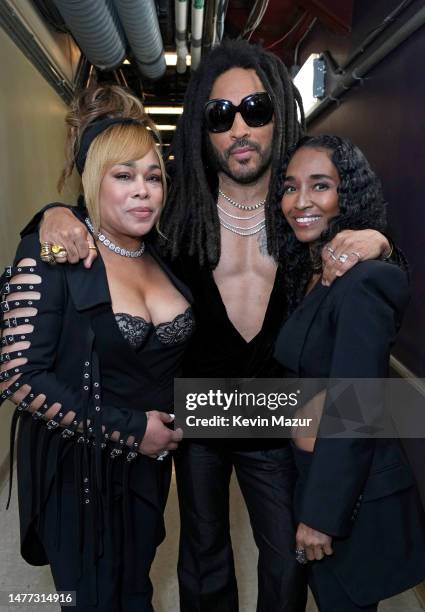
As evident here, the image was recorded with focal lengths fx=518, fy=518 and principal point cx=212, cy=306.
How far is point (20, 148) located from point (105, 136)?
8.44 ft

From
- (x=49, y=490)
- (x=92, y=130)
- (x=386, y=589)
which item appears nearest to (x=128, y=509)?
(x=49, y=490)

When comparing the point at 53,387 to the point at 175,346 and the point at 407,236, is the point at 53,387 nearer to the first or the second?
the point at 175,346

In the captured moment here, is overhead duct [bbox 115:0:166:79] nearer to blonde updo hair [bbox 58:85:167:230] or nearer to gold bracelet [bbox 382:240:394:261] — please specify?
blonde updo hair [bbox 58:85:167:230]

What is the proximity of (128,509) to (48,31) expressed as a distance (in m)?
4.44

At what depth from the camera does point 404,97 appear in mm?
2641

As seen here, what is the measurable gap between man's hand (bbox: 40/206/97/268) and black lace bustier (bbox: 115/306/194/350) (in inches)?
7.1

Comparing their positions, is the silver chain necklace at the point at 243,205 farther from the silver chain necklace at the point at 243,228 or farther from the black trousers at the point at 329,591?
the black trousers at the point at 329,591

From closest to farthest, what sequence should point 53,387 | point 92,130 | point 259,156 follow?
point 53,387 < point 92,130 < point 259,156

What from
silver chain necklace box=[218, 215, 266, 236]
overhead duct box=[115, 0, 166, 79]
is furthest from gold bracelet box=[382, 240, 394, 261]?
overhead duct box=[115, 0, 166, 79]

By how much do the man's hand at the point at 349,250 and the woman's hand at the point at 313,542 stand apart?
0.59 metres

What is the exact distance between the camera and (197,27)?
4387 mm

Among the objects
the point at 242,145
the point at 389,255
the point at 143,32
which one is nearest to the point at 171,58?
the point at 143,32

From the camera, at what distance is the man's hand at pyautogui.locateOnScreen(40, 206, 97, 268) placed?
1.33 metres

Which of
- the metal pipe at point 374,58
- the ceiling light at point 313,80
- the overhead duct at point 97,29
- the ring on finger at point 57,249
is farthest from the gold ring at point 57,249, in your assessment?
the ceiling light at point 313,80
